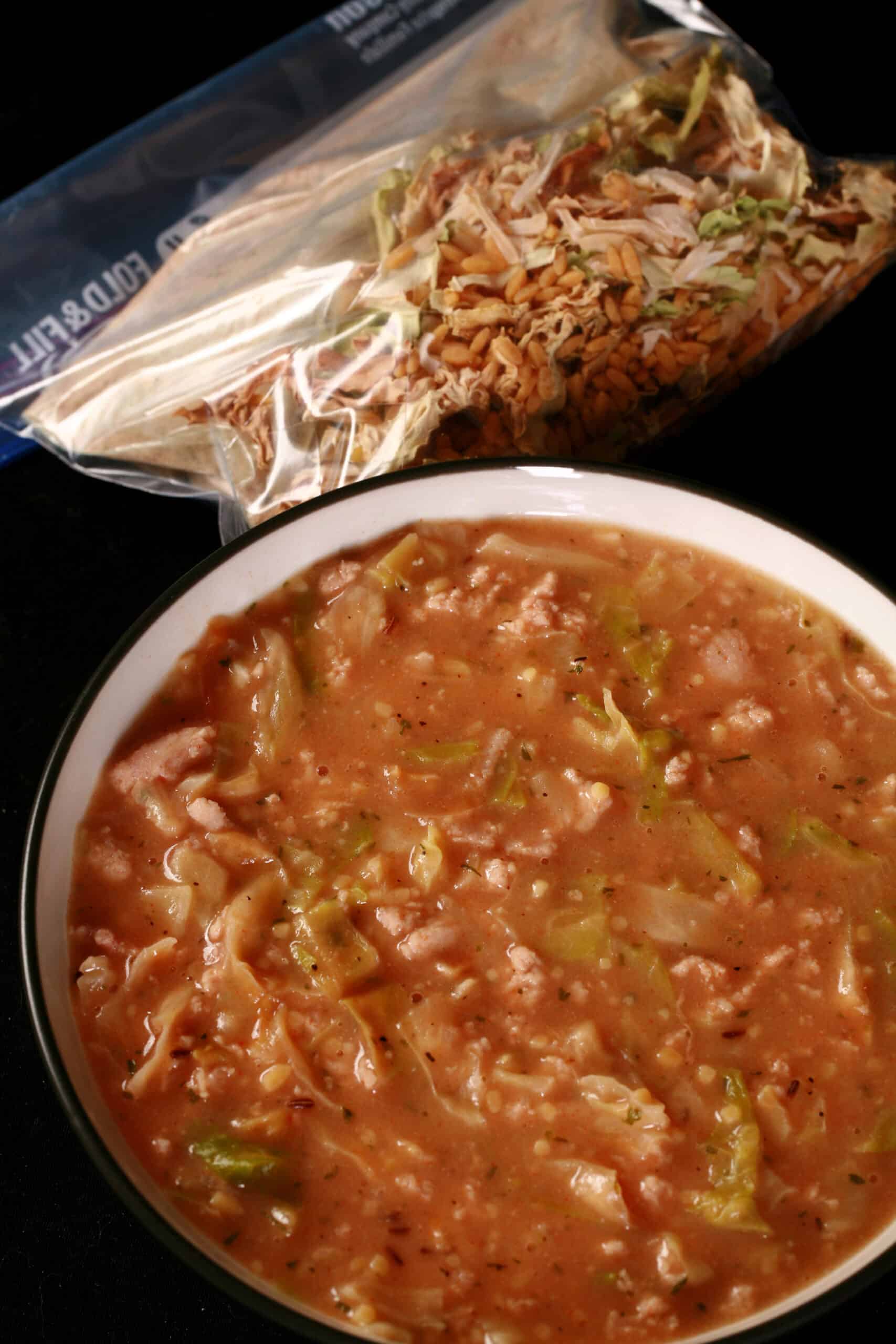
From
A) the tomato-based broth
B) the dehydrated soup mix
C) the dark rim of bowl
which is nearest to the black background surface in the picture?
the dark rim of bowl

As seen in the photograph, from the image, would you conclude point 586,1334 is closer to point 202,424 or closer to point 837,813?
point 837,813

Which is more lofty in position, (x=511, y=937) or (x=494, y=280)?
(x=494, y=280)

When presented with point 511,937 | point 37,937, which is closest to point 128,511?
point 37,937

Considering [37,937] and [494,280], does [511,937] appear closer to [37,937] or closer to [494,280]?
[37,937]

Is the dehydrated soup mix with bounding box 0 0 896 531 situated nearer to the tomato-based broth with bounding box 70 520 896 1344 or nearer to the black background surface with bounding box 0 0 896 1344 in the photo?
the black background surface with bounding box 0 0 896 1344

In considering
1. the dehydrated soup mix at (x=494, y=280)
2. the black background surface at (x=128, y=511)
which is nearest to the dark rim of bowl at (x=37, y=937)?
the black background surface at (x=128, y=511)

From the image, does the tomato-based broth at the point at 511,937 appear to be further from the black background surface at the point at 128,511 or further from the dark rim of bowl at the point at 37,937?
the black background surface at the point at 128,511
